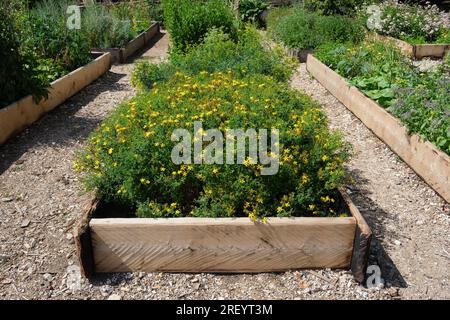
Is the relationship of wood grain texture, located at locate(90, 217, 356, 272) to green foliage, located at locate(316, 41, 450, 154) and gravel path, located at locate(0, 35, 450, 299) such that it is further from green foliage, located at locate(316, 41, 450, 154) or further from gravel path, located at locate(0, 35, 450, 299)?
green foliage, located at locate(316, 41, 450, 154)

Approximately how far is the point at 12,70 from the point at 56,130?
91 cm

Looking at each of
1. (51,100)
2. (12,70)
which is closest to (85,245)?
(12,70)

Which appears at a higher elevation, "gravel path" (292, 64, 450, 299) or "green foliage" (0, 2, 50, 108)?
"green foliage" (0, 2, 50, 108)

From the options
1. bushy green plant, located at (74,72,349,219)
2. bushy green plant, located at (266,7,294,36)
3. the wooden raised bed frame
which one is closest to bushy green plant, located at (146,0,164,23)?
bushy green plant, located at (266,7,294,36)

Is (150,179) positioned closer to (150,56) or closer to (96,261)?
(96,261)

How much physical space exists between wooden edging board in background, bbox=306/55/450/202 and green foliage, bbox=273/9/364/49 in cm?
223

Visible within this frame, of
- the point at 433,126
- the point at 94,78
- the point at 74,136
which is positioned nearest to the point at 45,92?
the point at 74,136

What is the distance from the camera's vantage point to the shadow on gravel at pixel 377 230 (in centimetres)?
318

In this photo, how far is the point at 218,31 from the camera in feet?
25.9

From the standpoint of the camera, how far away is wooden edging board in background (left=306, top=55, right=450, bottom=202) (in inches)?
166

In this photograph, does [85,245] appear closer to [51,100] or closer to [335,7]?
[51,100]

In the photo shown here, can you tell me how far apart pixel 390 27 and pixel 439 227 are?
8361 mm

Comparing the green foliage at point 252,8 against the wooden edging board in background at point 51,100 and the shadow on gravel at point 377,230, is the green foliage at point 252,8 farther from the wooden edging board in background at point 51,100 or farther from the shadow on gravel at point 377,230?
the shadow on gravel at point 377,230

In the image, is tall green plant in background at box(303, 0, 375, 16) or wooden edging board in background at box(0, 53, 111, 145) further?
tall green plant in background at box(303, 0, 375, 16)
